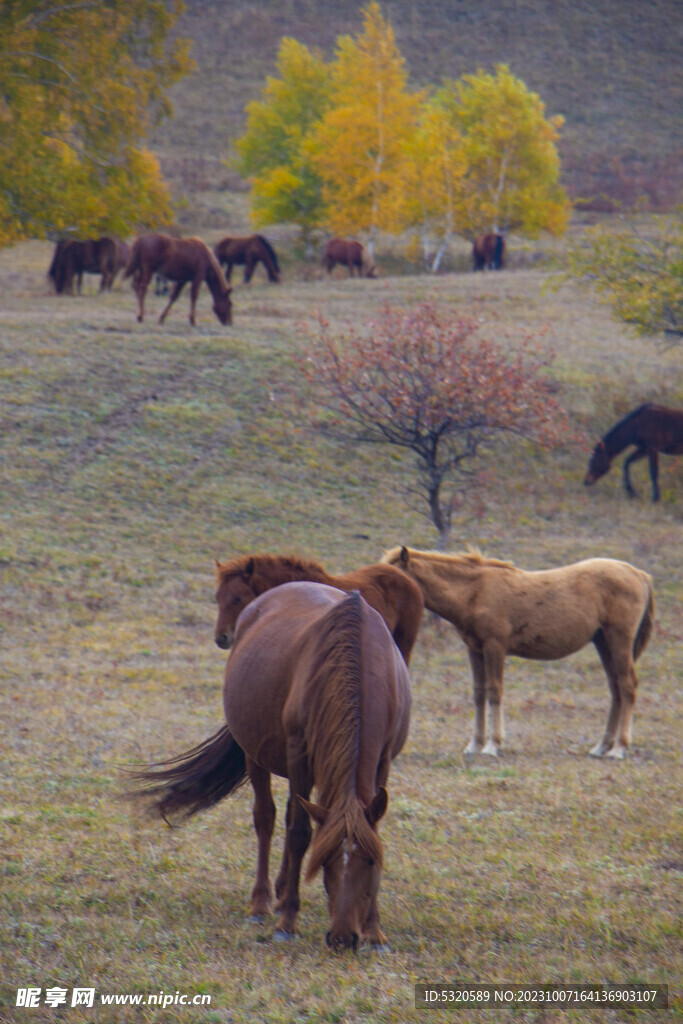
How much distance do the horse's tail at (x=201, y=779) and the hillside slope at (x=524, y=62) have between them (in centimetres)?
5917

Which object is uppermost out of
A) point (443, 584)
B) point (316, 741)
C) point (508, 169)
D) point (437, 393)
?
point (508, 169)

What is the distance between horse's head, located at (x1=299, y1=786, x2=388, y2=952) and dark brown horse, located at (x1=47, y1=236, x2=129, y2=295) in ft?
86.5

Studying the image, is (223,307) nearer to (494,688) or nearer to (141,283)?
(141,283)

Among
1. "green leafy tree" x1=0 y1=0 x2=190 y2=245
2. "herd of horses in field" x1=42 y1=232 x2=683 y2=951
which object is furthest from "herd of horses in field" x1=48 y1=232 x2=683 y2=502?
"herd of horses in field" x1=42 y1=232 x2=683 y2=951

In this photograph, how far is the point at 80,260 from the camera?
91.4 feet

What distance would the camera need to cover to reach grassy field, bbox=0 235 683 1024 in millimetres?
4262

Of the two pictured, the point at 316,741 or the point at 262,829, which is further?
the point at 262,829

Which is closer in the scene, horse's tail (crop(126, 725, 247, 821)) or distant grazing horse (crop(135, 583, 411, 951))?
distant grazing horse (crop(135, 583, 411, 951))

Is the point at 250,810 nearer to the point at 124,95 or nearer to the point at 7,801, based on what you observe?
the point at 7,801

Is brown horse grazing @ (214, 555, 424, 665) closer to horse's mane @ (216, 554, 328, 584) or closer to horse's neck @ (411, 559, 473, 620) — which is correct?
horse's mane @ (216, 554, 328, 584)

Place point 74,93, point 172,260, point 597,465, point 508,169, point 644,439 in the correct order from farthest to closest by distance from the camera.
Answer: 1. point 508,169
2. point 172,260
3. point 644,439
4. point 597,465
5. point 74,93

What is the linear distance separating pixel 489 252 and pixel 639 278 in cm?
1996

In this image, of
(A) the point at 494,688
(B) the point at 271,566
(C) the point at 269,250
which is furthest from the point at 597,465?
(C) the point at 269,250

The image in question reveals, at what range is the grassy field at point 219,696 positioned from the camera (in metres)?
4.26
